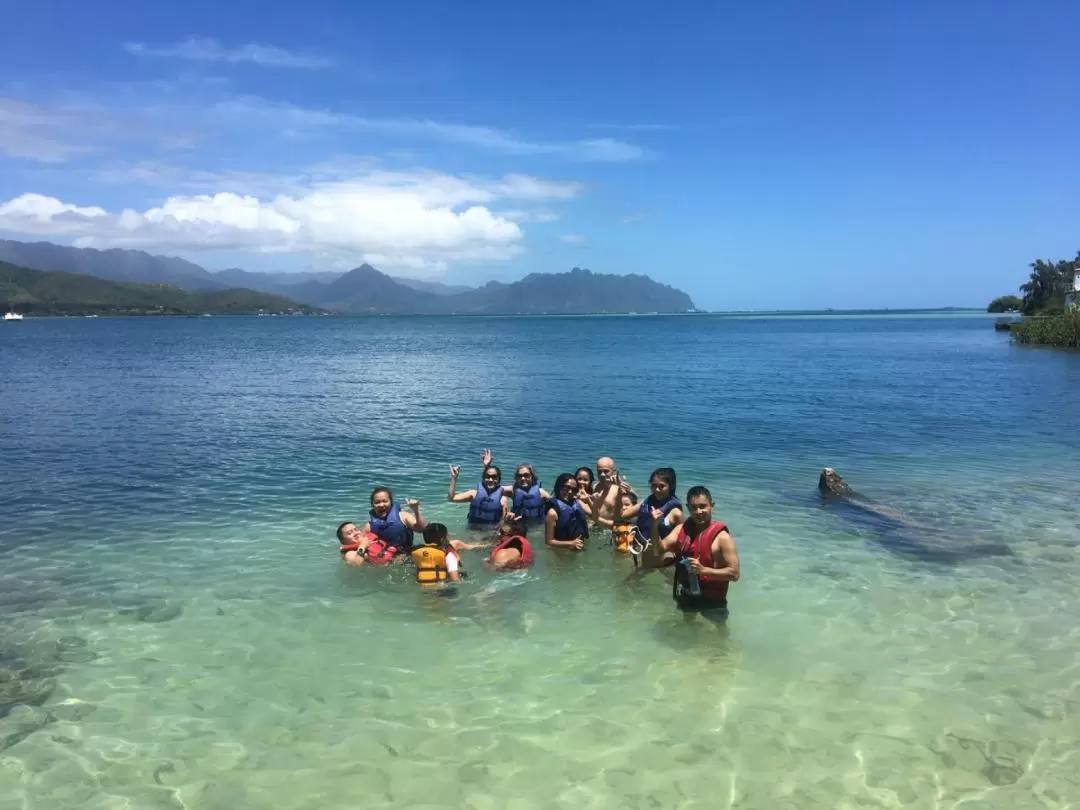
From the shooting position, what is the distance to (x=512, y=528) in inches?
523

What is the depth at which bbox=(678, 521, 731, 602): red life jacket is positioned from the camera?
9.88 meters

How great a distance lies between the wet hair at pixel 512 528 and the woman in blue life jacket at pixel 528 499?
710 mm

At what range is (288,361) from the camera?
6881 centimetres

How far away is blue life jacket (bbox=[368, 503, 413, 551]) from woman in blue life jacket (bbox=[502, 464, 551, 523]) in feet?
8.04

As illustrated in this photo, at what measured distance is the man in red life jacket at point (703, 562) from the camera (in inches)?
386

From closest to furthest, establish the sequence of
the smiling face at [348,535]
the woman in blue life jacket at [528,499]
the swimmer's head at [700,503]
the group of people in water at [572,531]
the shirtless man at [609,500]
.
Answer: the swimmer's head at [700,503], the group of people in water at [572,531], the smiling face at [348,535], the shirtless man at [609,500], the woman in blue life jacket at [528,499]

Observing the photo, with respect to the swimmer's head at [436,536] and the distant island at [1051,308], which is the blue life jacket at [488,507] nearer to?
→ the swimmer's head at [436,536]

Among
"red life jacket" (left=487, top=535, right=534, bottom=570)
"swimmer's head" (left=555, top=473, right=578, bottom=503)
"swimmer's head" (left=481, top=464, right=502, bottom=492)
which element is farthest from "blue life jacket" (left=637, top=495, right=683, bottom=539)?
"swimmer's head" (left=481, top=464, right=502, bottom=492)

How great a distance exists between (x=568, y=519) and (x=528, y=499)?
1.41m

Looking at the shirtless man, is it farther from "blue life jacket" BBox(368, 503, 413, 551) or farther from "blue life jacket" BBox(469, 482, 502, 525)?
"blue life jacket" BBox(368, 503, 413, 551)

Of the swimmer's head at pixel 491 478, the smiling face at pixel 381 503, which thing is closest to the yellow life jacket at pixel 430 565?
the smiling face at pixel 381 503

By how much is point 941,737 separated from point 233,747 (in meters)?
7.72

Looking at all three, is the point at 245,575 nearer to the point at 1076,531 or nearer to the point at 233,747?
the point at 233,747

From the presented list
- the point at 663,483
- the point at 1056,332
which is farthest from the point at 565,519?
the point at 1056,332
